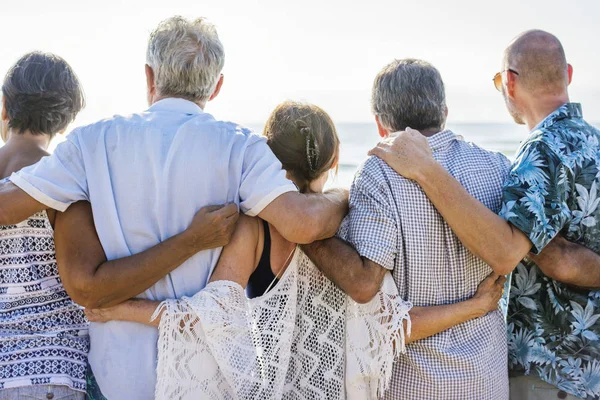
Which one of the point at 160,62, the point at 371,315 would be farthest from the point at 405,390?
the point at 160,62

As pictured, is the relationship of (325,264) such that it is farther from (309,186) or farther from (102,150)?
(102,150)

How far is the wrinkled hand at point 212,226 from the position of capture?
244 cm

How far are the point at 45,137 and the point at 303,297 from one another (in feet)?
3.77

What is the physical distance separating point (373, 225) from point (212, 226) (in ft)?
2.01

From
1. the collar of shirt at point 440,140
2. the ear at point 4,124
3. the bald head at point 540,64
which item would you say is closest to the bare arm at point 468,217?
the collar of shirt at point 440,140

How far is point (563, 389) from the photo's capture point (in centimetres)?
289

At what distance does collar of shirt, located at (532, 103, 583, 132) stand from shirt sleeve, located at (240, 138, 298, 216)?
3.54ft

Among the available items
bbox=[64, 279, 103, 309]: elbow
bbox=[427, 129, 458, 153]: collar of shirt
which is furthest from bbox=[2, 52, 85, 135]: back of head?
bbox=[427, 129, 458, 153]: collar of shirt

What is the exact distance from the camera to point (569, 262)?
2.78 m

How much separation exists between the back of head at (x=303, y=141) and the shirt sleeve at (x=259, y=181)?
1.04ft

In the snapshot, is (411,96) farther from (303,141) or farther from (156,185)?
(156,185)

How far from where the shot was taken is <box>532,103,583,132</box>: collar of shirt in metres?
2.90

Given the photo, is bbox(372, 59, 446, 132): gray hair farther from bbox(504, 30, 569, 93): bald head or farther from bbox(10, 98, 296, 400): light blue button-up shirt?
bbox(10, 98, 296, 400): light blue button-up shirt

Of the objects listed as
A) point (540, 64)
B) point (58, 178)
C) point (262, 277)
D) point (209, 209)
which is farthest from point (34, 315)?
point (540, 64)
